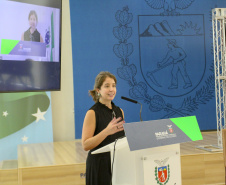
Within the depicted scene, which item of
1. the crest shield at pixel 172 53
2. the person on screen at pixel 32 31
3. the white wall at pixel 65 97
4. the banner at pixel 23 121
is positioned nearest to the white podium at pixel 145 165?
the person on screen at pixel 32 31

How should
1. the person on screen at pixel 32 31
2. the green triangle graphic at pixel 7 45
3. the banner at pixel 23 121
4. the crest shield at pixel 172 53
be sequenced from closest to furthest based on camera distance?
the green triangle graphic at pixel 7 45, the person on screen at pixel 32 31, the banner at pixel 23 121, the crest shield at pixel 172 53

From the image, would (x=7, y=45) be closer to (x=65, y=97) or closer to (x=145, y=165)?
(x=65, y=97)

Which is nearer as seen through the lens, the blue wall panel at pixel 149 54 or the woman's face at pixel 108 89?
the woman's face at pixel 108 89

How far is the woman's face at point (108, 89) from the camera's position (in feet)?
7.63

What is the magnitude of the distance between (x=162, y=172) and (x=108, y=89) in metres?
0.85

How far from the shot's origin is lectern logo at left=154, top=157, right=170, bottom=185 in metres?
1.61

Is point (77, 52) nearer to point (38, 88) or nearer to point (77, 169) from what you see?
point (38, 88)

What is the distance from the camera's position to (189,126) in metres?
1.78

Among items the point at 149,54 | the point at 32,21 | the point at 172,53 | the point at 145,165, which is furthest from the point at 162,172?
the point at 172,53

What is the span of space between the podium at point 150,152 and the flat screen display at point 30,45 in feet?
8.83

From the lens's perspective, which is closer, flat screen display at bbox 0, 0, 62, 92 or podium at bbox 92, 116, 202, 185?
podium at bbox 92, 116, 202, 185

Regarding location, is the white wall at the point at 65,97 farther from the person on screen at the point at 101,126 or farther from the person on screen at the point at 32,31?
the person on screen at the point at 101,126

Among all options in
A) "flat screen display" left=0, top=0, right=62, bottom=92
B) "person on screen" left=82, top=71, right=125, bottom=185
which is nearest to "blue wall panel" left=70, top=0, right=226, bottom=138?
"flat screen display" left=0, top=0, right=62, bottom=92

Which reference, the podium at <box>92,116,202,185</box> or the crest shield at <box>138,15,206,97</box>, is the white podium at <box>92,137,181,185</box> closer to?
the podium at <box>92,116,202,185</box>
